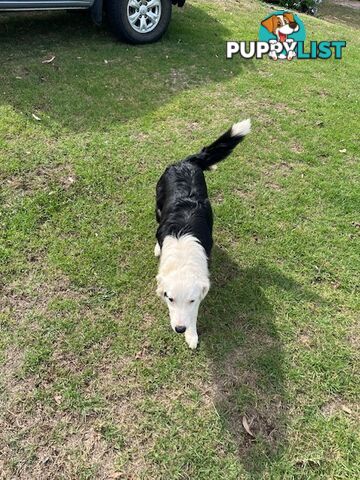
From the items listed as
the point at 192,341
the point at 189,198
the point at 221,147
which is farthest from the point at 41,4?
the point at 192,341

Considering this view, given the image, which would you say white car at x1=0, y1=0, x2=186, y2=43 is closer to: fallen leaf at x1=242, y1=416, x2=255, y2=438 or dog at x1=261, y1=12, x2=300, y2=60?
dog at x1=261, y1=12, x2=300, y2=60

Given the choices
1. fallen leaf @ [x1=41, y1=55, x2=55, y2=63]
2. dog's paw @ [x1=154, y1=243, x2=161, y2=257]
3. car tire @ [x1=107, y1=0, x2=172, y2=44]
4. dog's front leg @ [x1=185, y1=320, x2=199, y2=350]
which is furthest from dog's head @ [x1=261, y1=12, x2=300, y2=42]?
dog's front leg @ [x1=185, y1=320, x2=199, y2=350]

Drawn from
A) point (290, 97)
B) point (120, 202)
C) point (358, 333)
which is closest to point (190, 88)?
point (290, 97)

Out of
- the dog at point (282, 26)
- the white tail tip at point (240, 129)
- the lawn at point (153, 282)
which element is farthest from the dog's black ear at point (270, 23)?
the white tail tip at point (240, 129)

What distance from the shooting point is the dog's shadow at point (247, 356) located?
236cm

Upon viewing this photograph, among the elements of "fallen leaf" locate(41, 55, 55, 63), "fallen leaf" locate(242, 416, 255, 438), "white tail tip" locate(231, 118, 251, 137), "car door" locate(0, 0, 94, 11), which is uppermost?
"car door" locate(0, 0, 94, 11)

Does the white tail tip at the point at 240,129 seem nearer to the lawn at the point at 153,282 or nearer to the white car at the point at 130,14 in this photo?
the lawn at the point at 153,282

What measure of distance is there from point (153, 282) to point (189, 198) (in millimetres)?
703

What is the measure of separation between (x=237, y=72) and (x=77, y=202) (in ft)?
11.4

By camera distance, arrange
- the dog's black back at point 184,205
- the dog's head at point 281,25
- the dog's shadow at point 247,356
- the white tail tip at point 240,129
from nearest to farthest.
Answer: the dog's shadow at point 247,356
the dog's black back at point 184,205
the white tail tip at point 240,129
the dog's head at point 281,25

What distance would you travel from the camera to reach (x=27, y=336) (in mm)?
2680

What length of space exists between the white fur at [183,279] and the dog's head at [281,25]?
599 cm

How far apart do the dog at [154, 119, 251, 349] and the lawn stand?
0.41m

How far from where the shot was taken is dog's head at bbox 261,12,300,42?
726cm
